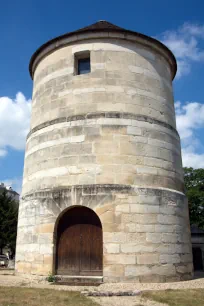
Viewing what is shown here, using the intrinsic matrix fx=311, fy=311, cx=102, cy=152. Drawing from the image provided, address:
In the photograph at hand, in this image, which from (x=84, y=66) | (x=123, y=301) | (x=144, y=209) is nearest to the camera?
(x=123, y=301)

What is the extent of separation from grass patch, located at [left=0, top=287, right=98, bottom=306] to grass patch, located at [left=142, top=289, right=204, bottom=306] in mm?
1525

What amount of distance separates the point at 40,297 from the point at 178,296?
3.17 meters

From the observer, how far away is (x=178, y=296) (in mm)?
7238

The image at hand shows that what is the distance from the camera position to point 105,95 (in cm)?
1120

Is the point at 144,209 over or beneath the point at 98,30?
beneath

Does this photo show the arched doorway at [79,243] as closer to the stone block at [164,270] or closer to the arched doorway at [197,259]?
the stone block at [164,270]

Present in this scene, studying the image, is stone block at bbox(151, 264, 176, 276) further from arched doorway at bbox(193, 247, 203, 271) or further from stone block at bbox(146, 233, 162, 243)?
arched doorway at bbox(193, 247, 203, 271)

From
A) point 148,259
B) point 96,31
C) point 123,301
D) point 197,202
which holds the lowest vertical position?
point 123,301

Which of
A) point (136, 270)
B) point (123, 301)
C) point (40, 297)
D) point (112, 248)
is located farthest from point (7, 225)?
point (123, 301)

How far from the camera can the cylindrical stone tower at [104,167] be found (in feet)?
31.4

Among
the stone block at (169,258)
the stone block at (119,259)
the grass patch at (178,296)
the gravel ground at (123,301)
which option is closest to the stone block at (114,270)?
the stone block at (119,259)

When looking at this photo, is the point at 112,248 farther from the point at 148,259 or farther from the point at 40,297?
the point at 40,297

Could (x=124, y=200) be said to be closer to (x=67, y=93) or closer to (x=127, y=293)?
(x=127, y=293)

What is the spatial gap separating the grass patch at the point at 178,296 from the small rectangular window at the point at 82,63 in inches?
318
